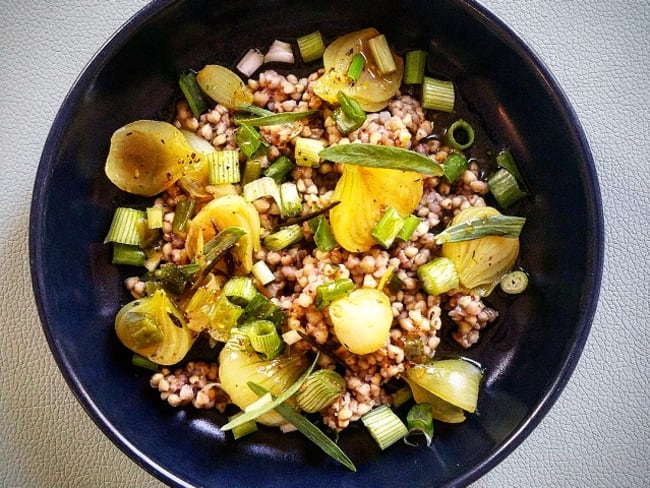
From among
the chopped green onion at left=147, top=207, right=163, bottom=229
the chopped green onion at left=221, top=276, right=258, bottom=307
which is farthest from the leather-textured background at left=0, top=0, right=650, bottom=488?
the chopped green onion at left=221, top=276, right=258, bottom=307

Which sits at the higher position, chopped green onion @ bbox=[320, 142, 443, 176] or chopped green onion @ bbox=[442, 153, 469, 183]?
chopped green onion @ bbox=[320, 142, 443, 176]

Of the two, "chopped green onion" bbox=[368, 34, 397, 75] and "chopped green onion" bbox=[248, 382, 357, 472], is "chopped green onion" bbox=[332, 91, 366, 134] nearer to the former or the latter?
"chopped green onion" bbox=[368, 34, 397, 75]

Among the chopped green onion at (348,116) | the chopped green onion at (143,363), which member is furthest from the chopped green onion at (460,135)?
the chopped green onion at (143,363)

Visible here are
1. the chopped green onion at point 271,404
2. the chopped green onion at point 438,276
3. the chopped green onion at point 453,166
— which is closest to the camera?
the chopped green onion at point 271,404

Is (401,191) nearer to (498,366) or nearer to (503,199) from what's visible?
(503,199)

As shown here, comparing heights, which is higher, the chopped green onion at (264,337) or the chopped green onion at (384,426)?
the chopped green onion at (264,337)

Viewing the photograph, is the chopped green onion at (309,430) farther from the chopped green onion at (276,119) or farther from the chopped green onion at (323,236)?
the chopped green onion at (276,119)
